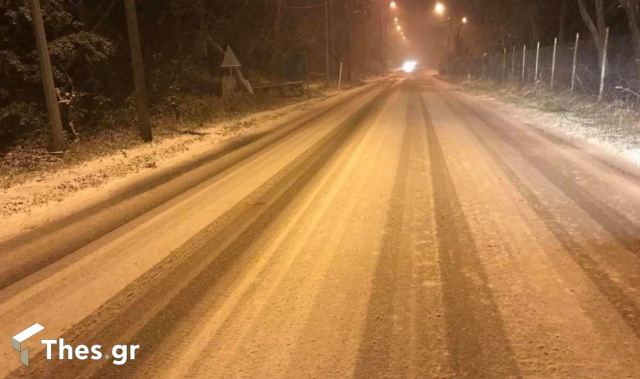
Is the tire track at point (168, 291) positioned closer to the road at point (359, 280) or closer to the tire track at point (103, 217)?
the road at point (359, 280)

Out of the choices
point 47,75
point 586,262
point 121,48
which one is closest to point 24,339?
point 586,262

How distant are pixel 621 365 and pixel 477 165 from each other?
630 cm

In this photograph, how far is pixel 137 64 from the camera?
47.8 ft

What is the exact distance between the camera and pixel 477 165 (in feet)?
31.0

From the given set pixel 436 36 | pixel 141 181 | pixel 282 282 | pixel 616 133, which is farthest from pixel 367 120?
pixel 436 36

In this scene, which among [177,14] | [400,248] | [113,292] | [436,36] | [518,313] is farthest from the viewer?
[436,36]

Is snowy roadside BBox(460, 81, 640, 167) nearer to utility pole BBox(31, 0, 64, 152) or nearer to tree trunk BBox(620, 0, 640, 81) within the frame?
tree trunk BBox(620, 0, 640, 81)

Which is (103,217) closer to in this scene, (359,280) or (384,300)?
(359,280)

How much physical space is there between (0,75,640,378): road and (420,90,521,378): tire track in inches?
0.6

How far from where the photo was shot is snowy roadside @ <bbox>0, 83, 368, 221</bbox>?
28.7ft

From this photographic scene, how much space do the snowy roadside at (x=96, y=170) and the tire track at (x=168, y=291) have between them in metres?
3.41

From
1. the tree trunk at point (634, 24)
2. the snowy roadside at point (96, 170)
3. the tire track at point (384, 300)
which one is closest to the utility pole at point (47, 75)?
the snowy roadside at point (96, 170)

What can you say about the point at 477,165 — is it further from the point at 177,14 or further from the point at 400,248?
the point at 177,14

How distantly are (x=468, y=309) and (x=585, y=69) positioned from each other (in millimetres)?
21182
